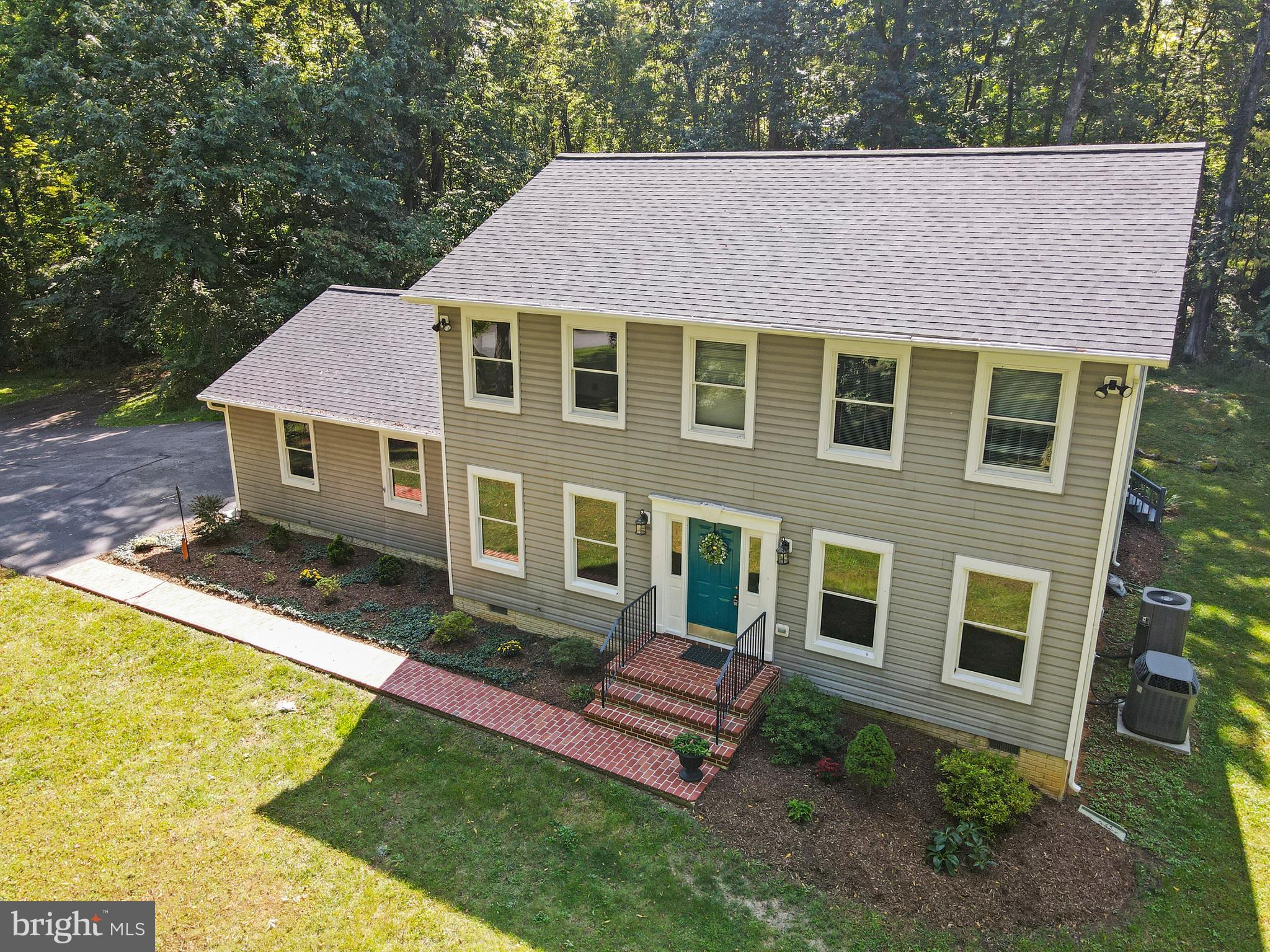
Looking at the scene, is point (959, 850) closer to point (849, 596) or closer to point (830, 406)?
point (849, 596)

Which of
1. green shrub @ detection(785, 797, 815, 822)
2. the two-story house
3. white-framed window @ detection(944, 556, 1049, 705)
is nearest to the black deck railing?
the two-story house

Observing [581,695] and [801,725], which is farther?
[581,695]

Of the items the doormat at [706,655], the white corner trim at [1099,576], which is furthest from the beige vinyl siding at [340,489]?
the white corner trim at [1099,576]

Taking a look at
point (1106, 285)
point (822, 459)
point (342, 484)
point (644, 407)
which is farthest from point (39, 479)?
point (1106, 285)

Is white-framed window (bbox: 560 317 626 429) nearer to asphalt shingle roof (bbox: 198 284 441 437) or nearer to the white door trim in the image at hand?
the white door trim

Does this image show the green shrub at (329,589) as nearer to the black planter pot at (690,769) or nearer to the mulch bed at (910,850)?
the black planter pot at (690,769)

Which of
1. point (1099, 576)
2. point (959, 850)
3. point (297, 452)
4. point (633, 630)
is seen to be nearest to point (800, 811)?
point (959, 850)

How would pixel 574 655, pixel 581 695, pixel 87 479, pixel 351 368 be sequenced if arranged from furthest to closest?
pixel 87 479 < pixel 351 368 < pixel 574 655 < pixel 581 695
